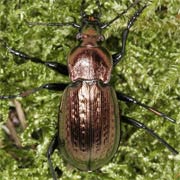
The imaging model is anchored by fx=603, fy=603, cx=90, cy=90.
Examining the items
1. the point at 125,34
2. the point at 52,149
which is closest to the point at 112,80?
the point at 125,34

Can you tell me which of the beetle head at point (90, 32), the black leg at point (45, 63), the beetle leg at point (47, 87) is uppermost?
the beetle head at point (90, 32)

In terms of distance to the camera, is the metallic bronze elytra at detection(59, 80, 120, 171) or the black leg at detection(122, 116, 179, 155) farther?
the black leg at detection(122, 116, 179, 155)

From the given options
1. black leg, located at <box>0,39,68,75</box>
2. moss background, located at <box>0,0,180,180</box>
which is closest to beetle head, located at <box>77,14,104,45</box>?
moss background, located at <box>0,0,180,180</box>

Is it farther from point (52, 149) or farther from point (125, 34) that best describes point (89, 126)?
point (125, 34)

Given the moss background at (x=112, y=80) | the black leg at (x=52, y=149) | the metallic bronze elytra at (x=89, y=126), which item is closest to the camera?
the metallic bronze elytra at (x=89, y=126)

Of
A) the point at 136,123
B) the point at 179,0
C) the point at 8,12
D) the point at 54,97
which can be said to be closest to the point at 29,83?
the point at 54,97

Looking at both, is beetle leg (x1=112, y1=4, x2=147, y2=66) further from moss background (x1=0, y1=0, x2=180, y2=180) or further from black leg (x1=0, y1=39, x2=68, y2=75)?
black leg (x1=0, y1=39, x2=68, y2=75)

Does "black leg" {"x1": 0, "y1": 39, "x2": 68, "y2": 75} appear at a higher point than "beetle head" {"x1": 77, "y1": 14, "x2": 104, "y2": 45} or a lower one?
lower

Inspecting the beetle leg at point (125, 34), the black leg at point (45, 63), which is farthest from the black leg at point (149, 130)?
the black leg at point (45, 63)

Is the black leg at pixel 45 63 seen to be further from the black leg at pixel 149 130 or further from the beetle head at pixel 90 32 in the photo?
the black leg at pixel 149 130
